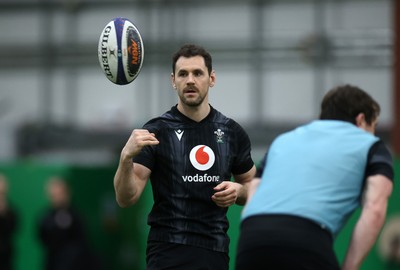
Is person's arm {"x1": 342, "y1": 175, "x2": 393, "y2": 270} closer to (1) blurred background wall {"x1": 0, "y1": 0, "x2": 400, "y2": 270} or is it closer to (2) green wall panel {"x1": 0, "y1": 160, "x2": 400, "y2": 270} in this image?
(2) green wall panel {"x1": 0, "y1": 160, "x2": 400, "y2": 270}

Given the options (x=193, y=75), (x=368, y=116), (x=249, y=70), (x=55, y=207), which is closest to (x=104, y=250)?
(x=55, y=207)

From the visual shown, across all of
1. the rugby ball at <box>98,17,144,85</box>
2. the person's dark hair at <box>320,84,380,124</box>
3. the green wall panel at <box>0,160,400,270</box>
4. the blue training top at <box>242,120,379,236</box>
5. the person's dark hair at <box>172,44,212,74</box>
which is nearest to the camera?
the blue training top at <box>242,120,379,236</box>

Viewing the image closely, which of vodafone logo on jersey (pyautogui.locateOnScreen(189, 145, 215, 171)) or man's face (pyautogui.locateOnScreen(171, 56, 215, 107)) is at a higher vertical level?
man's face (pyautogui.locateOnScreen(171, 56, 215, 107))

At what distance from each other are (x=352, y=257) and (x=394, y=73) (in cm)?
1087

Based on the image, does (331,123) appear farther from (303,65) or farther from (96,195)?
(303,65)

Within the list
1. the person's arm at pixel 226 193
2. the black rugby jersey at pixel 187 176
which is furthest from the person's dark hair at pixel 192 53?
the person's arm at pixel 226 193

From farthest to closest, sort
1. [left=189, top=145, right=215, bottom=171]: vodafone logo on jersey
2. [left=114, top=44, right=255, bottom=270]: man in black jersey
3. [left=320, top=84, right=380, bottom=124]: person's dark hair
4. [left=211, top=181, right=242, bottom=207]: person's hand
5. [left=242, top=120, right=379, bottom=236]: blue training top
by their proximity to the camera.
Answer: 1. [left=189, top=145, right=215, bottom=171]: vodafone logo on jersey
2. [left=114, top=44, right=255, bottom=270]: man in black jersey
3. [left=211, top=181, right=242, bottom=207]: person's hand
4. [left=320, top=84, right=380, bottom=124]: person's dark hair
5. [left=242, top=120, right=379, bottom=236]: blue training top

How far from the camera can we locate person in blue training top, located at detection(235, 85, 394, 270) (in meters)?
4.71

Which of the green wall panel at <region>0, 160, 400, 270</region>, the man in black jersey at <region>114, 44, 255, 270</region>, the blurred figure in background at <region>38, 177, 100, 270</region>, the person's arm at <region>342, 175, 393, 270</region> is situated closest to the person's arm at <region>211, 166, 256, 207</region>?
the man in black jersey at <region>114, 44, 255, 270</region>

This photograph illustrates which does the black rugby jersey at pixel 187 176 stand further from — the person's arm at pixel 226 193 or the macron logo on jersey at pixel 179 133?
the person's arm at pixel 226 193

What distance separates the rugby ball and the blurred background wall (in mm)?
12008

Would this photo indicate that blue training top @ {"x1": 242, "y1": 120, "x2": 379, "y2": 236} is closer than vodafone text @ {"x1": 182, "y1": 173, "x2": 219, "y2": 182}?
Yes

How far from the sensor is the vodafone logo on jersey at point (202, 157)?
6.22 meters

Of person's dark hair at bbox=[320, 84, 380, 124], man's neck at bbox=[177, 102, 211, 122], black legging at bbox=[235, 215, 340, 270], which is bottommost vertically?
black legging at bbox=[235, 215, 340, 270]
